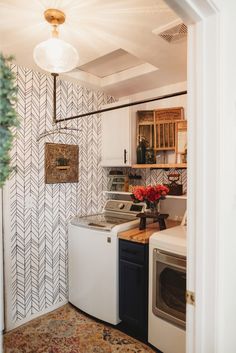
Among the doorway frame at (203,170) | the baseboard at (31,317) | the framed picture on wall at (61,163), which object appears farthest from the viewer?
the framed picture on wall at (61,163)

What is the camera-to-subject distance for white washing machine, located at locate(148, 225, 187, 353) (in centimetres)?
195

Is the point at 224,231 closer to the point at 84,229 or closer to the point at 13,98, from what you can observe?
the point at 13,98

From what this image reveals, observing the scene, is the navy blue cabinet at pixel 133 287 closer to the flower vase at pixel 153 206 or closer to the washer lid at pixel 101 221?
the washer lid at pixel 101 221

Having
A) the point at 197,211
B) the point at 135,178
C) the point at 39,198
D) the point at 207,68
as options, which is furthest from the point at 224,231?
the point at 135,178

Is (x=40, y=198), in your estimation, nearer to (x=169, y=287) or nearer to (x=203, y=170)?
(x=169, y=287)

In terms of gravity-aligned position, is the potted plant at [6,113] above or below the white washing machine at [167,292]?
above

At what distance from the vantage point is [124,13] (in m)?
1.70

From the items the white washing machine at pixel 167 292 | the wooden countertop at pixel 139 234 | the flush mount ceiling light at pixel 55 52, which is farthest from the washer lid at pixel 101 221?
the flush mount ceiling light at pixel 55 52

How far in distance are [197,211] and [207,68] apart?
571 millimetres

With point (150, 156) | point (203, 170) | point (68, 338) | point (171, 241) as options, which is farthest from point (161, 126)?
point (68, 338)

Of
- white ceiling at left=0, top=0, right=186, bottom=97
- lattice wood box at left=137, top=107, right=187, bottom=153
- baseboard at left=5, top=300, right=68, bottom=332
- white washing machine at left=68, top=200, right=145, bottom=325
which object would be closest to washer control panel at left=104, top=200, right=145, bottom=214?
white washing machine at left=68, top=200, right=145, bottom=325

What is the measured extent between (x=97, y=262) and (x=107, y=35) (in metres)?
2.03

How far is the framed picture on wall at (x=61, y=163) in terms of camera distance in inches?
107

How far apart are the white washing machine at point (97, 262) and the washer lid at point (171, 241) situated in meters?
0.46
